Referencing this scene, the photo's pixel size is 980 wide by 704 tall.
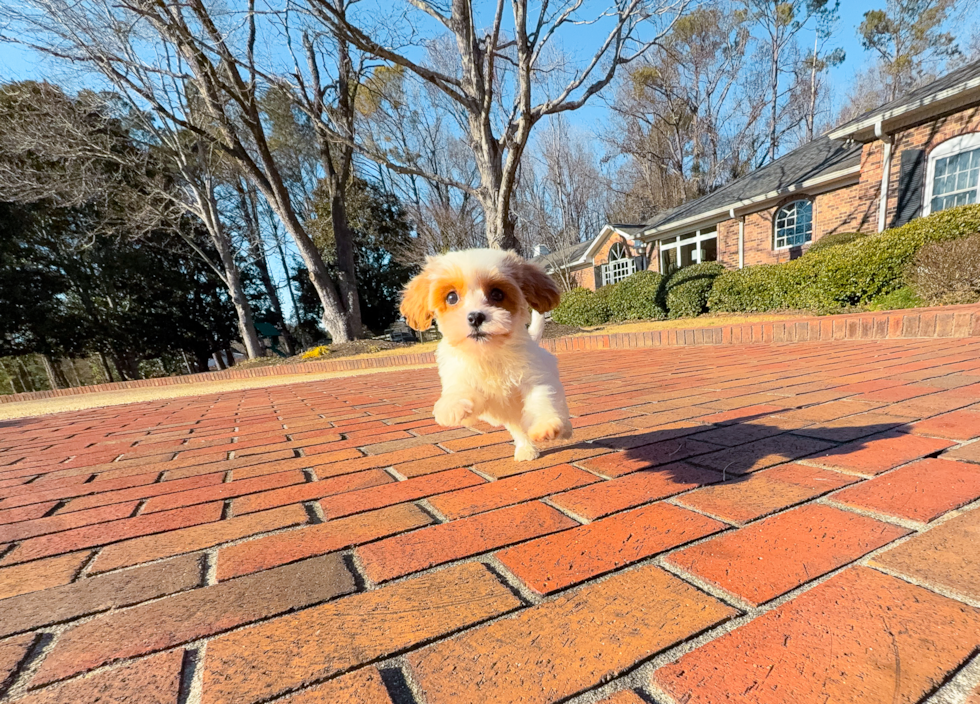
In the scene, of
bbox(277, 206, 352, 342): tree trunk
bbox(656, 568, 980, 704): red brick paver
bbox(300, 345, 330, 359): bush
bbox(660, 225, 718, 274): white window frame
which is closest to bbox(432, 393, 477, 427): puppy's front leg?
bbox(656, 568, 980, 704): red brick paver

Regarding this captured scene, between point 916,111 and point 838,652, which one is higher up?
point 916,111

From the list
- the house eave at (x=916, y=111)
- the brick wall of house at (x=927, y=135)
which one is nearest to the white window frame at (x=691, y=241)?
the house eave at (x=916, y=111)

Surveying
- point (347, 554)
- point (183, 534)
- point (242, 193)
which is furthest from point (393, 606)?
point (242, 193)

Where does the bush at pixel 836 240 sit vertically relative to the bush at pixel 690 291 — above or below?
above

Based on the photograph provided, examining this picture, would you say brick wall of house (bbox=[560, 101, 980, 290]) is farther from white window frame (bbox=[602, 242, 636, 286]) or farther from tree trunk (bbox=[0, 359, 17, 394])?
tree trunk (bbox=[0, 359, 17, 394])

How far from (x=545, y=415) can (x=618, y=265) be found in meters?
22.9

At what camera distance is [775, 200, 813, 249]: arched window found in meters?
13.6

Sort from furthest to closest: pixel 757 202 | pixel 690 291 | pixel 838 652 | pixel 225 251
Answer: pixel 225 251 → pixel 757 202 → pixel 690 291 → pixel 838 652

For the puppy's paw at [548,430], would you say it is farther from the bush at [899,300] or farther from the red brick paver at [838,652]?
the bush at [899,300]

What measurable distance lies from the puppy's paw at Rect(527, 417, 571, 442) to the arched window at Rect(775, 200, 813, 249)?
1590 cm

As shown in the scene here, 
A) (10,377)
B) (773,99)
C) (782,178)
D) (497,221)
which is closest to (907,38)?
(773,99)

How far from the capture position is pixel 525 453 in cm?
188

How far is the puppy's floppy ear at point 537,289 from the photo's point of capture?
5.88ft

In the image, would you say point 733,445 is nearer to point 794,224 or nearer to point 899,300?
point 899,300
